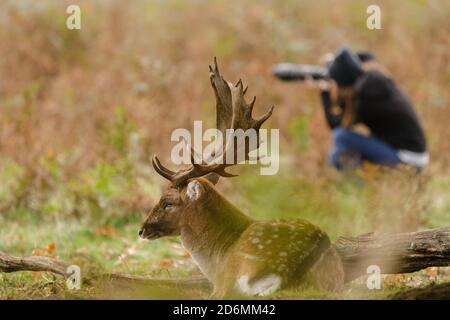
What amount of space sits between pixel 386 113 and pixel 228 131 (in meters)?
6.00

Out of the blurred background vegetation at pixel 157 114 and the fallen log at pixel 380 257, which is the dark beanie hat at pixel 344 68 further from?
the fallen log at pixel 380 257

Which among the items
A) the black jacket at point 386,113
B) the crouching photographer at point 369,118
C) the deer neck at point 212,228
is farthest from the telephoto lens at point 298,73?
the deer neck at point 212,228

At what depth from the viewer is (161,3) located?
770 inches

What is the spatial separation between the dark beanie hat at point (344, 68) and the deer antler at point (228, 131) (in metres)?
5.71

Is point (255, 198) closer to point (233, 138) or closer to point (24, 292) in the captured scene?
point (233, 138)

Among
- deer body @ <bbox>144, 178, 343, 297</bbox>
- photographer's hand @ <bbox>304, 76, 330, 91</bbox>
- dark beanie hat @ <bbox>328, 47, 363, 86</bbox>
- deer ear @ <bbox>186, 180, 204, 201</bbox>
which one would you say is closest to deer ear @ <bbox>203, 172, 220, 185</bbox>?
deer body @ <bbox>144, 178, 343, 297</bbox>

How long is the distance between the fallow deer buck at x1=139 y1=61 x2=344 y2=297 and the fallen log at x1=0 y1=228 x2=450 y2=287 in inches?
18.4

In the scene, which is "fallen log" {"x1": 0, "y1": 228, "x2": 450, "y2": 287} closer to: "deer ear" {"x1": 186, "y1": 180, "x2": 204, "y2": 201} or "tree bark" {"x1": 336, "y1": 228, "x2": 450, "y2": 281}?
"tree bark" {"x1": 336, "y1": 228, "x2": 450, "y2": 281}

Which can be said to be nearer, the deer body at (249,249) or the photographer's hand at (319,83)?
the deer body at (249,249)

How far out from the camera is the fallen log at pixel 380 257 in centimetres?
568

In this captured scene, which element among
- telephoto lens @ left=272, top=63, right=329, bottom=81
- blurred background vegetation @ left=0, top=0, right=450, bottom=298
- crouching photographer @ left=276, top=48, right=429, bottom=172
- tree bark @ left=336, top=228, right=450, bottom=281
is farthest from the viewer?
telephoto lens @ left=272, top=63, right=329, bottom=81

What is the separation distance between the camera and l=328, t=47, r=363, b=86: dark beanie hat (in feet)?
37.9
